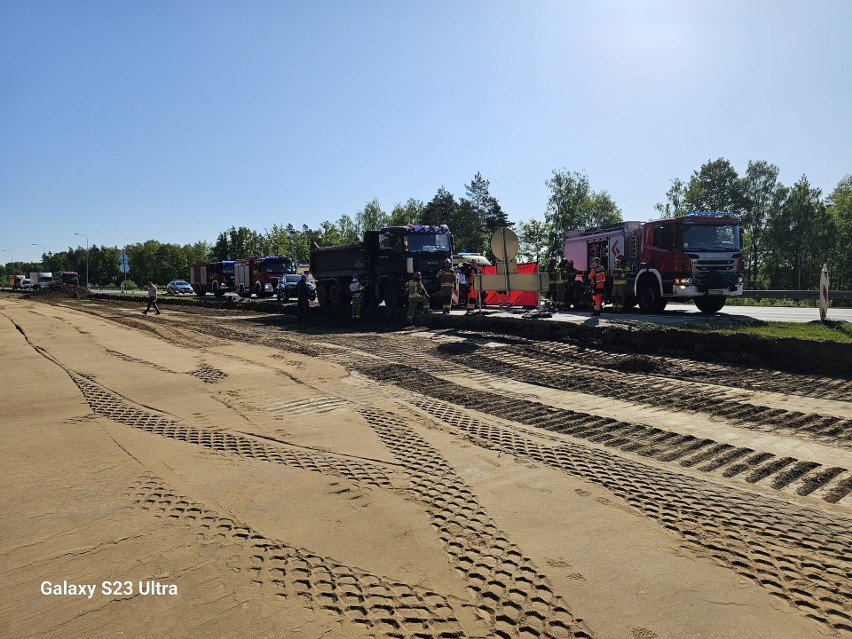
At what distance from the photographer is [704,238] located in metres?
16.0

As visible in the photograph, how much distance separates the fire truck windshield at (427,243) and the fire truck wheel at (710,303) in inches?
319

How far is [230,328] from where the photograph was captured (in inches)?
747

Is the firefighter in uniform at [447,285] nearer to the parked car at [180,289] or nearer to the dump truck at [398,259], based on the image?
the dump truck at [398,259]

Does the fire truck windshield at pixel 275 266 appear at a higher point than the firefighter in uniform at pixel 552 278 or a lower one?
higher

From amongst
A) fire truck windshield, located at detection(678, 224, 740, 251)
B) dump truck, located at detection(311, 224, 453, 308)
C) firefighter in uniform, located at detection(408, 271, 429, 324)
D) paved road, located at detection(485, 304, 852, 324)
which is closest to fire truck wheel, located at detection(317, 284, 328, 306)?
dump truck, located at detection(311, 224, 453, 308)

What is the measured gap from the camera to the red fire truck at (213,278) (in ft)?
139

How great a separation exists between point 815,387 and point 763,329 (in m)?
2.88

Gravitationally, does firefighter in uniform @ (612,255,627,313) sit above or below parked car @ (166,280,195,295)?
below

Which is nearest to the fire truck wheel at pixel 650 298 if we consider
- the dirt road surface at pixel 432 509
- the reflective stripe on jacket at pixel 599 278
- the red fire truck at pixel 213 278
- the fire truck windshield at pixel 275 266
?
the reflective stripe on jacket at pixel 599 278

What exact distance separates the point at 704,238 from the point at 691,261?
30.2 inches

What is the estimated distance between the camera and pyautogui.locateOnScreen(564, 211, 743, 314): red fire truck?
15.8m

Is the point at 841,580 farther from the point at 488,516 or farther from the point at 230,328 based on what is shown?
the point at 230,328

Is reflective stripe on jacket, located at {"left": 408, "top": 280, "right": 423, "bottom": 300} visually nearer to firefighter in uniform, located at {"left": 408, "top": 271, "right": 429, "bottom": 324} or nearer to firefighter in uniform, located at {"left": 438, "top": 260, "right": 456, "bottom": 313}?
firefighter in uniform, located at {"left": 408, "top": 271, "right": 429, "bottom": 324}

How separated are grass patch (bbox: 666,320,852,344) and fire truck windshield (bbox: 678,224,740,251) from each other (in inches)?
186
